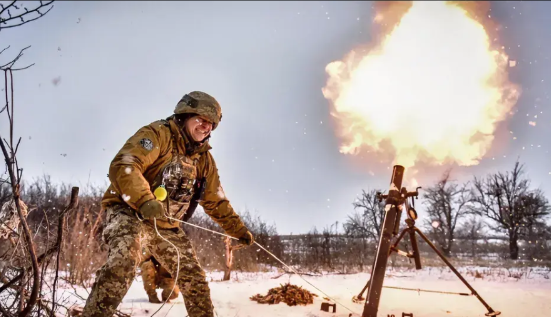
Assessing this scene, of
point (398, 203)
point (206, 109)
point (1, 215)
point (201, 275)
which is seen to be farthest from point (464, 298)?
point (1, 215)

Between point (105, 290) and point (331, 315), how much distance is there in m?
3.53

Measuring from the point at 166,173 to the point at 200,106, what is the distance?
856 millimetres

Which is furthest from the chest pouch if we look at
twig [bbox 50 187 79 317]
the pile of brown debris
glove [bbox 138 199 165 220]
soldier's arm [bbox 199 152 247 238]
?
the pile of brown debris

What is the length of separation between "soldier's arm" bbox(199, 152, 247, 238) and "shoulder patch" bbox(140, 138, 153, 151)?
2.91 feet

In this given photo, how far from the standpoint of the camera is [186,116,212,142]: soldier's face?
377cm

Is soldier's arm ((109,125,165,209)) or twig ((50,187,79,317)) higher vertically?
soldier's arm ((109,125,165,209))

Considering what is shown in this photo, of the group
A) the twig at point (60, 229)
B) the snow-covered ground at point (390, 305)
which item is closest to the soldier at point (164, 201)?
the twig at point (60, 229)

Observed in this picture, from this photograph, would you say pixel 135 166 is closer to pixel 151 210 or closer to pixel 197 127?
pixel 151 210

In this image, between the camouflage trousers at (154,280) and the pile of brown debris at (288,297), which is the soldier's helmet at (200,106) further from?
the pile of brown debris at (288,297)

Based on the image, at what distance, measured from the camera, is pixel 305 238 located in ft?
79.5

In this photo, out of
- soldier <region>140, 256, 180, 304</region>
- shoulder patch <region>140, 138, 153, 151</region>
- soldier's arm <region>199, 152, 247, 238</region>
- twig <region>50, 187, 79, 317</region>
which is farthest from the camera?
soldier <region>140, 256, 180, 304</region>

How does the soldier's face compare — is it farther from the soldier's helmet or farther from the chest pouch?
the chest pouch

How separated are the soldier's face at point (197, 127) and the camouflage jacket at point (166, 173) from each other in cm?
10

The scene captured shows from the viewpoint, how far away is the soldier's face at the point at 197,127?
12.4 ft
